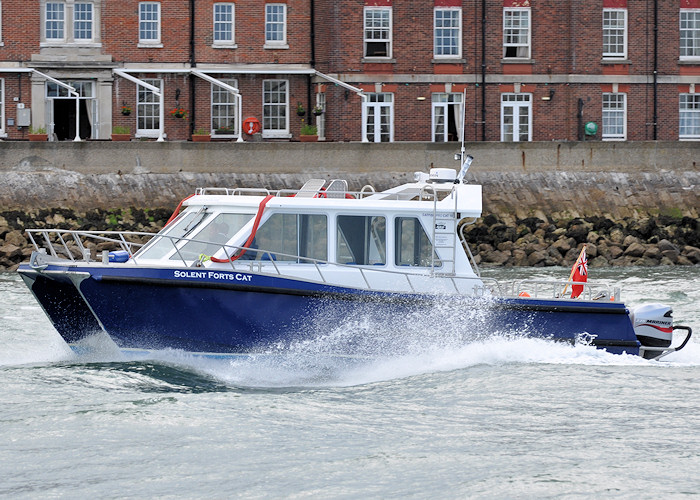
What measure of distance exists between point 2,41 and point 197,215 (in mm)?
24497

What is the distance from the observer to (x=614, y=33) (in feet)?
125

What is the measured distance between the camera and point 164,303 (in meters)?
14.0

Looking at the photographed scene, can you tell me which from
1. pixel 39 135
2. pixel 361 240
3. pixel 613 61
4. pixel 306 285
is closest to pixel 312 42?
pixel 39 135

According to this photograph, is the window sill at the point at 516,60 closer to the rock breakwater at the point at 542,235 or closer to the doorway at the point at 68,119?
the rock breakwater at the point at 542,235

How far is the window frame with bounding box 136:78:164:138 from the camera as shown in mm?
37438

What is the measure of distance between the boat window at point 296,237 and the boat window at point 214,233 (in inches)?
13.5

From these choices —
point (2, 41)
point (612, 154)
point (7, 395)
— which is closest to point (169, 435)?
point (7, 395)

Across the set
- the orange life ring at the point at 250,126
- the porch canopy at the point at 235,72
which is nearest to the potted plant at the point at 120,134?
the porch canopy at the point at 235,72

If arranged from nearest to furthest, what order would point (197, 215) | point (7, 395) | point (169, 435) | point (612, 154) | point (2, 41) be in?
point (169, 435) < point (7, 395) < point (197, 215) < point (612, 154) < point (2, 41)

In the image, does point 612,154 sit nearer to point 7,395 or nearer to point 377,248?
point 377,248

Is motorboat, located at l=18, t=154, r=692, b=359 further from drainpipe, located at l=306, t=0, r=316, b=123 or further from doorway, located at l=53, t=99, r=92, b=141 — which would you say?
doorway, located at l=53, t=99, r=92, b=141

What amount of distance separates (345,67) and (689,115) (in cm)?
1100

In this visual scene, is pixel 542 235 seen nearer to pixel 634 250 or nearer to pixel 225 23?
pixel 634 250

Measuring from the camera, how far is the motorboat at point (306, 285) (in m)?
14.0
